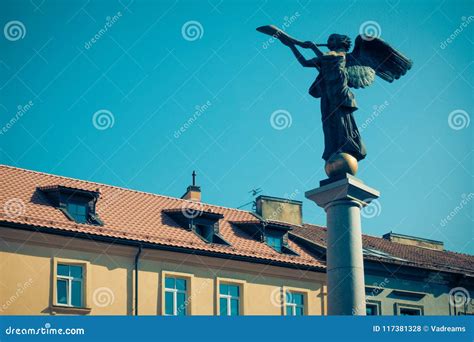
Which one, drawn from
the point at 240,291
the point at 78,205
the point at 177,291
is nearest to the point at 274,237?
the point at 240,291

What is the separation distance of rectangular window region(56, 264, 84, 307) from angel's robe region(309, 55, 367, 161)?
1185 centimetres

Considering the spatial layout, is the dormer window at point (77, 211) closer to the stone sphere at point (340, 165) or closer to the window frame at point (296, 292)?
the window frame at point (296, 292)

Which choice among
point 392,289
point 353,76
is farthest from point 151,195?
point 353,76

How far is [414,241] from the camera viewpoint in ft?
157

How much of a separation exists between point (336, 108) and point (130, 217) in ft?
44.3

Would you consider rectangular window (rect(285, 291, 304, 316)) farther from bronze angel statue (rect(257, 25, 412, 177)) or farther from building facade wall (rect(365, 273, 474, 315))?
bronze angel statue (rect(257, 25, 412, 177))

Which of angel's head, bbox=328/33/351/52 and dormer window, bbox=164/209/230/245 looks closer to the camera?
angel's head, bbox=328/33/351/52

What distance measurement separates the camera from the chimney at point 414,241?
46.6 meters

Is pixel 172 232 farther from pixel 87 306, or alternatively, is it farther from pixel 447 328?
pixel 447 328

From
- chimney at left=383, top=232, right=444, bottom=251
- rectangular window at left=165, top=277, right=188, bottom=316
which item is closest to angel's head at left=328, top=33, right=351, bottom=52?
rectangular window at left=165, top=277, right=188, bottom=316

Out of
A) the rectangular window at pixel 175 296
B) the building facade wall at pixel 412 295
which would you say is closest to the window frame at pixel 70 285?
the rectangular window at pixel 175 296

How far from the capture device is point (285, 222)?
41.3 m

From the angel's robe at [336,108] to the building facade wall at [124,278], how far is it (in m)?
11.6

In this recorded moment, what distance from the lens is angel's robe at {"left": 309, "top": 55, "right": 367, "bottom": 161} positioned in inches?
→ 898
